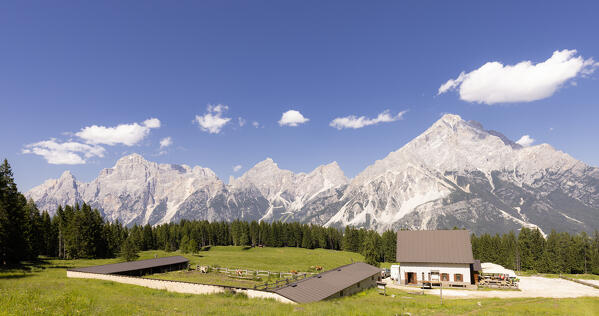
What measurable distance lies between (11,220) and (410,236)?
75221mm

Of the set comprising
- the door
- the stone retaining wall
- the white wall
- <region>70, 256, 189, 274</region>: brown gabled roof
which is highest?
the stone retaining wall

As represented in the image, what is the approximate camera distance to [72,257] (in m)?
76.2

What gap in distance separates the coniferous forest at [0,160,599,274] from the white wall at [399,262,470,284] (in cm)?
1751

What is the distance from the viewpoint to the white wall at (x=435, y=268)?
54062 millimetres

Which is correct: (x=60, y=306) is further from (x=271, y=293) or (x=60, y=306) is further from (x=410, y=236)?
(x=410, y=236)

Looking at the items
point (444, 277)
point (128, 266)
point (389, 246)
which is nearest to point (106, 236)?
point (128, 266)

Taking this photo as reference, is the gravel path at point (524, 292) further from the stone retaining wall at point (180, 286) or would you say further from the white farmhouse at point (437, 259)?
the stone retaining wall at point (180, 286)

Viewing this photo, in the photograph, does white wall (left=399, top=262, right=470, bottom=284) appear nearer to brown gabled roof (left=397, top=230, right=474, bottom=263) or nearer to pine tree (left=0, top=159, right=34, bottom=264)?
brown gabled roof (left=397, top=230, right=474, bottom=263)

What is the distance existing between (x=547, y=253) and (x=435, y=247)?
188ft

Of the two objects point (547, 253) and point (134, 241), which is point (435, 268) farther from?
point (134, 241)

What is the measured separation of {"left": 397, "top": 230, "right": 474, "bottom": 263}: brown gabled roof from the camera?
55.6 m

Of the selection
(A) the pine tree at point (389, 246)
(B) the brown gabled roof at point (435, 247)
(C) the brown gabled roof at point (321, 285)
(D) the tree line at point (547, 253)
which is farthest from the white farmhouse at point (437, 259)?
(A) the pine tree at point (389, 246)

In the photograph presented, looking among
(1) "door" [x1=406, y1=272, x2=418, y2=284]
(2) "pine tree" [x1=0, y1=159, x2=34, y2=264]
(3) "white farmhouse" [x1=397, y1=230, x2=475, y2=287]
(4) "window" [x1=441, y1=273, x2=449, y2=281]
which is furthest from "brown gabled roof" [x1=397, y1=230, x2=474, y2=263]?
(2) "pine tree" [x1=0, y1=159, x2=34, y2=264]

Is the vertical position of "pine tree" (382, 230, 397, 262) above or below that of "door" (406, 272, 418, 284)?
below
